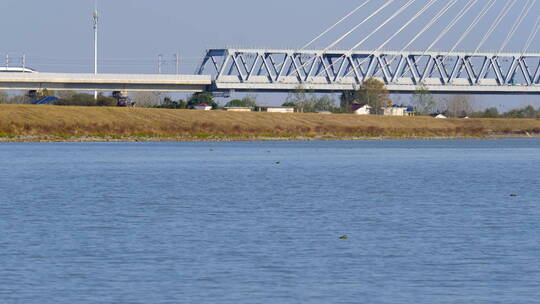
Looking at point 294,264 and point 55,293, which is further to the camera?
point 294,264

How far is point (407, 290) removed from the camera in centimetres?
2255

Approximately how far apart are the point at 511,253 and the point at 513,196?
62.4ft

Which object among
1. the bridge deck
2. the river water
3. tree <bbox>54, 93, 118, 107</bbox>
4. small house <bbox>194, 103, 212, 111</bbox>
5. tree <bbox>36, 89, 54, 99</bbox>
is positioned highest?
the bridge deck

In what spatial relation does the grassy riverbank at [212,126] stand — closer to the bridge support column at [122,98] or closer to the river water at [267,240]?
the bridge support column at [122,98]

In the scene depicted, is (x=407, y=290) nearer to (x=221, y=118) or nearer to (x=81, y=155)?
(x=81, y=155)

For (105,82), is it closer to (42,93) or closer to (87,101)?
(87,101)

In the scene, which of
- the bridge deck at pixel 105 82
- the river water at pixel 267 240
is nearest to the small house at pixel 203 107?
the bridge deck at pixel 105 82

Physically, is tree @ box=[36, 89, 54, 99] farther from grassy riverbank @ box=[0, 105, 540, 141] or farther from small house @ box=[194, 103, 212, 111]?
grassy riverbank @ box=[0, 105, 540, 141]

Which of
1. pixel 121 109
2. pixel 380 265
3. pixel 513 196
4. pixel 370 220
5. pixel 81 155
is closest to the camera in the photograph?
pixel 380 265

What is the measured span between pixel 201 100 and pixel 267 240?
522ft

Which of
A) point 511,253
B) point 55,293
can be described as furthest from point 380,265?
point 55,293

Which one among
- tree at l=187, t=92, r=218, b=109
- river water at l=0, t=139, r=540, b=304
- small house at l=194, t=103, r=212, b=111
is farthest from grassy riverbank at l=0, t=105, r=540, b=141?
river water at l=0, t=139, r=540, b=304

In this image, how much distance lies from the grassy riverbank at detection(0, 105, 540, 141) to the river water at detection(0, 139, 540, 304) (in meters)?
74.0

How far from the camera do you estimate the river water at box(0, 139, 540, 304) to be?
73.8 feet
